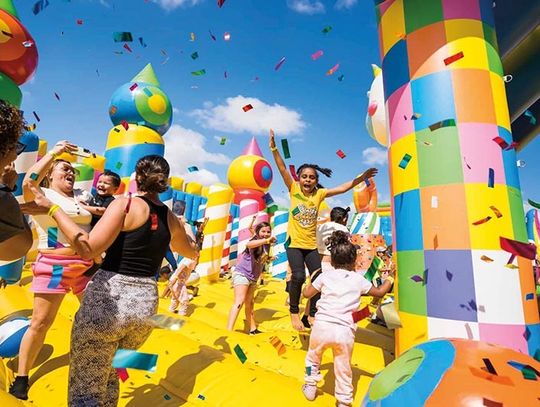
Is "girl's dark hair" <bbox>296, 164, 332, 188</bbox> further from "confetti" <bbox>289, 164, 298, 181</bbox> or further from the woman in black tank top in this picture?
the woman in black tank top

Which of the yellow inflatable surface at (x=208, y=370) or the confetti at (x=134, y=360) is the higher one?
A: the confetti at (x=134, y=360)

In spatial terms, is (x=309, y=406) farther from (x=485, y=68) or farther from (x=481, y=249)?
(x=485, y=68)

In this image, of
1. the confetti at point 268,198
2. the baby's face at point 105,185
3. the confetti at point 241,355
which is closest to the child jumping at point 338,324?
the confetti at point 241,355

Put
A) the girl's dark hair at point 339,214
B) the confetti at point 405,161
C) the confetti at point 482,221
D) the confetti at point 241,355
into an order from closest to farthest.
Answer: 1. the confetti at point 482,221
2. the confetti at point 405,161
3. the confetti at point 241,355
4. the girl's dark hair at point 339,214

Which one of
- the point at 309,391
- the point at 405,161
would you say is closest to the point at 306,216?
the point at 405,161

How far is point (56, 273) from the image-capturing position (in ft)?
7.19

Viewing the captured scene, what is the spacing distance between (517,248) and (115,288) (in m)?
2.25

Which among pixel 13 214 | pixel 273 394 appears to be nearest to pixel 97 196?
pixel 13 214

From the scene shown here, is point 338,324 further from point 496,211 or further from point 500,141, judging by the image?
point 500,141

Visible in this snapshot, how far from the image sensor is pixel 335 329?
2.09 metres

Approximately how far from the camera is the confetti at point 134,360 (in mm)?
1605

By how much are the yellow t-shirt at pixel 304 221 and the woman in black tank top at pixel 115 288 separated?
1665 mm

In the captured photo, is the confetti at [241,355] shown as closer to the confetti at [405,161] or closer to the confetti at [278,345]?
the confetti at [278,345]

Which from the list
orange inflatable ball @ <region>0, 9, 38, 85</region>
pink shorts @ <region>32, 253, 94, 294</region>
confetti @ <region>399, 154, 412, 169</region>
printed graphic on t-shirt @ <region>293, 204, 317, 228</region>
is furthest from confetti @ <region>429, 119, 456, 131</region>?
orange inflatable ball @ <region>0, 9, 38, 85</region>
